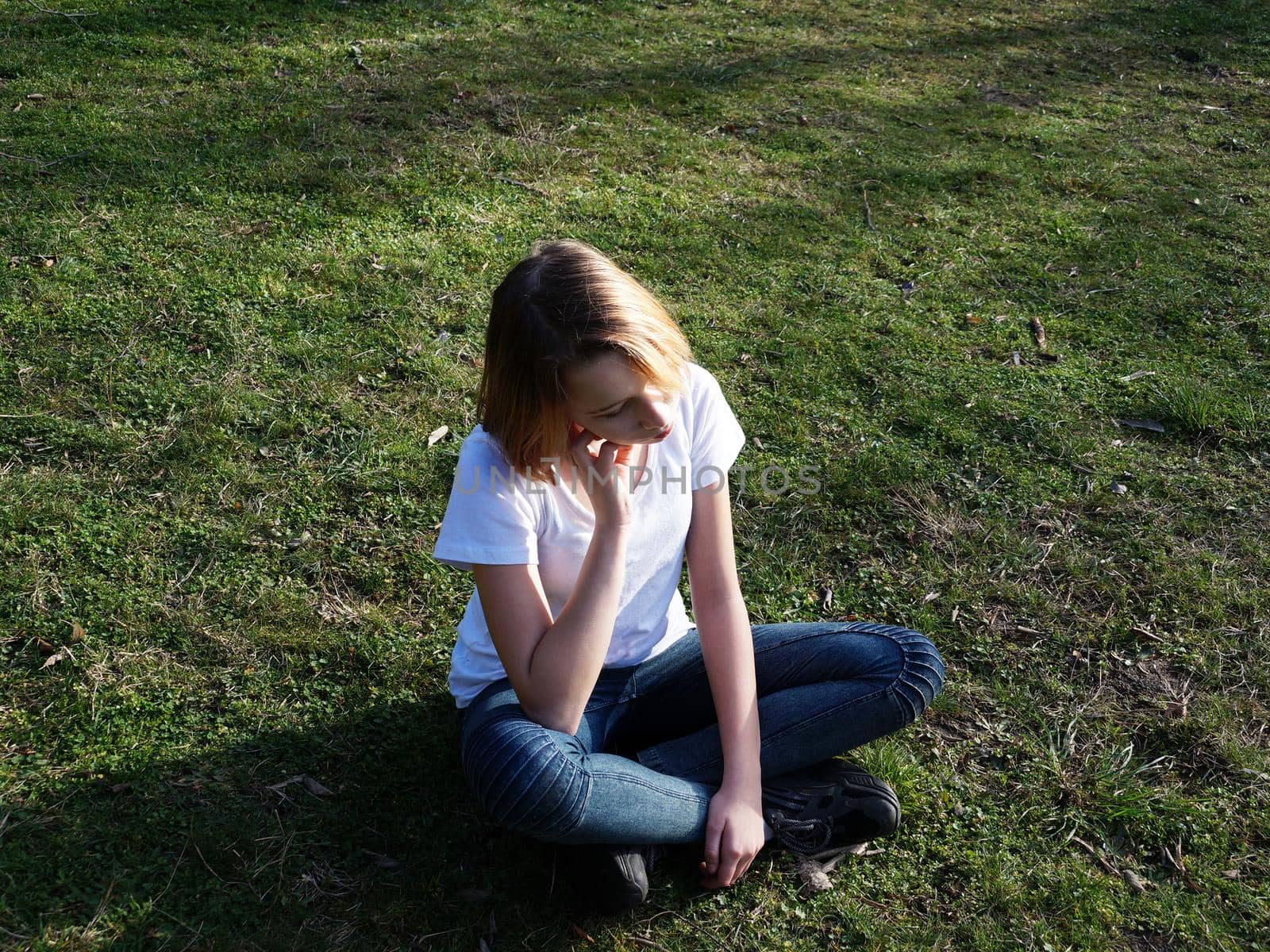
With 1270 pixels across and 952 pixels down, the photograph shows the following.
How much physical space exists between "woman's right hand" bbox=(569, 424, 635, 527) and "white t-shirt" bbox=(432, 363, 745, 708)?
0.34 ft

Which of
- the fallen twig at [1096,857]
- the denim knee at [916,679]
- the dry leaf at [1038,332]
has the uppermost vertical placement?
the dry leaf at [1038,332]

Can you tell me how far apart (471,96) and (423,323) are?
2.62 metres

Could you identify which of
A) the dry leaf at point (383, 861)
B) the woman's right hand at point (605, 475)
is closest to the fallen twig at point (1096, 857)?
the woman's right hand at point (605, 475)

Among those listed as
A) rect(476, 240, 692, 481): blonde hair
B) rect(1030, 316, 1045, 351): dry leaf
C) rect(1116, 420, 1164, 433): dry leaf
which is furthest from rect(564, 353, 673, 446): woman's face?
rect(1030, 316, 1045, 351): dry leaf

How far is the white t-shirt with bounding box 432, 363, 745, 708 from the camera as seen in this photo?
2.27 m

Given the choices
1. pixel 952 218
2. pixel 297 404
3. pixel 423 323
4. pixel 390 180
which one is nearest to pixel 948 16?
pixel 952 218

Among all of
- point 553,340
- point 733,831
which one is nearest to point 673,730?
point 733,831

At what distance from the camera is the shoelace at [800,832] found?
2539 mm

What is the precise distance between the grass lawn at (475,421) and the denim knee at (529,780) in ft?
1.36

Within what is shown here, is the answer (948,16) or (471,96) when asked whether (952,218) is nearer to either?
(471,96)

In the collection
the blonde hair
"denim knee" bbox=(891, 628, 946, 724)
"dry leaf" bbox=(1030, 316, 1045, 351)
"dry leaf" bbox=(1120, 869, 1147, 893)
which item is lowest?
"dry leaf" bbox=(1120, 869, 1147, 893)

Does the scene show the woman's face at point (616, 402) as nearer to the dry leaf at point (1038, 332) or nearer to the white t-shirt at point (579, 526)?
the white t-shirt at point (579, 526)

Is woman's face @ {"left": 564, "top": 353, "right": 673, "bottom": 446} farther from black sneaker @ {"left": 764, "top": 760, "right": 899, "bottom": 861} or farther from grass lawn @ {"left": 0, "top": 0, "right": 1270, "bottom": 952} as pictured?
grass lawn @ {"left": 0, "top": 0, "right": 1270, "bottom": 952}

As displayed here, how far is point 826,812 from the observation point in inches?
100
